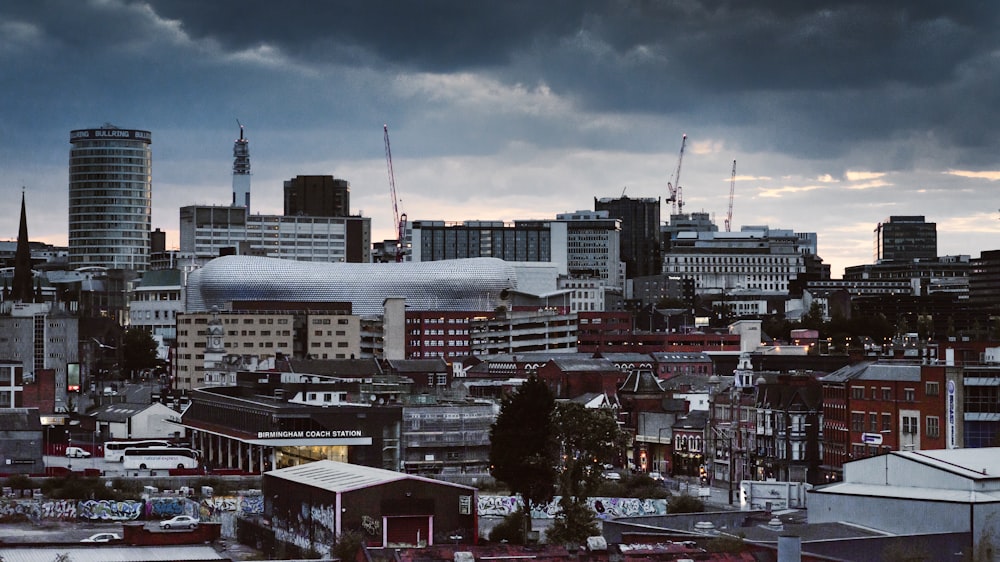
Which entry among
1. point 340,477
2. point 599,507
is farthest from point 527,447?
point 340,477

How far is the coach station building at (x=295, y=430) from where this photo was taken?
112 m

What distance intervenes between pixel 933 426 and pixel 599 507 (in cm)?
1768

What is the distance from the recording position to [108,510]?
9112 cm

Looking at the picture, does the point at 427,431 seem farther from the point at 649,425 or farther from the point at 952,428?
the point at 952,428

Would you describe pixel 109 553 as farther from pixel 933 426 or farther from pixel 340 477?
pixel 933 426

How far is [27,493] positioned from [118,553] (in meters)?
37.8

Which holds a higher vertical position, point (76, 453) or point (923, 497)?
point (923, 497)

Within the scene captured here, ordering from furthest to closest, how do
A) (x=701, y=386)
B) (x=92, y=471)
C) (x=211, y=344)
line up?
(x=211, y=344)
(x=701, y=386)
(x=92, y=471)

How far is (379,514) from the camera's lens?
73562mm

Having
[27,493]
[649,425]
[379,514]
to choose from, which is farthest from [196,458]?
[379,514]

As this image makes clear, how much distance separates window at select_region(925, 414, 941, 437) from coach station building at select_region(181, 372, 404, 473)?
36.5 meters

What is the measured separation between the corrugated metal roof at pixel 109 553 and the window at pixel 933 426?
4275 cm

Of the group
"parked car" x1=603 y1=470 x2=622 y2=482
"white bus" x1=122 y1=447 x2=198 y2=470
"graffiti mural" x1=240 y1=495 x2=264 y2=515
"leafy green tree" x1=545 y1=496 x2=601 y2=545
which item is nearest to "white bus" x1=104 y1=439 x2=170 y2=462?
"white bus" x1=122 y1=447 x2=198 y2=470

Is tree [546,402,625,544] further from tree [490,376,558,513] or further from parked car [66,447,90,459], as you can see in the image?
parked car [66,447,90,459]
